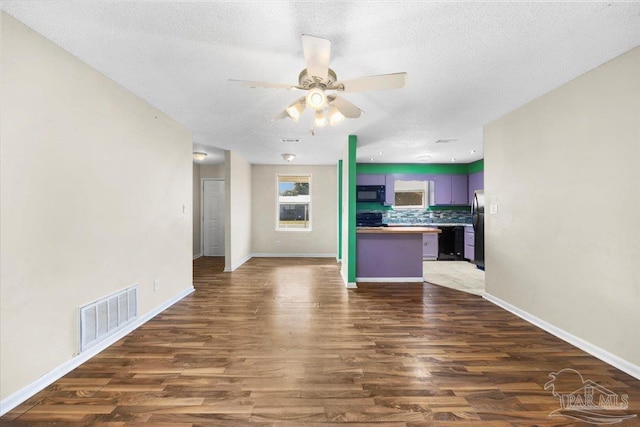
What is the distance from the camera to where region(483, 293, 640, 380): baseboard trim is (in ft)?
6.28

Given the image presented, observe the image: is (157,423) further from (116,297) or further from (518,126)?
(518,126)

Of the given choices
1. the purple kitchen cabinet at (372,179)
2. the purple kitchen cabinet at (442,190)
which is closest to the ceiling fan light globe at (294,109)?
the purple kitchen cabinet at (372,179)

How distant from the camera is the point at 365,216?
258 inches

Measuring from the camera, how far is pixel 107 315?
2314 millimetres

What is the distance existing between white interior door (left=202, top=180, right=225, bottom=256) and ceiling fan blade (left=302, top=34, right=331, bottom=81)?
5.71m

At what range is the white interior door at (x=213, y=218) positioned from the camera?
269 inches

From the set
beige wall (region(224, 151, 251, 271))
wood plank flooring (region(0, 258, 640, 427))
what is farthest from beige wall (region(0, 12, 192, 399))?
beige wall (region(224, 151, 251, 271))

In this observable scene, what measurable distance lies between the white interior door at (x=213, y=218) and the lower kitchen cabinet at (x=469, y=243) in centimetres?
610

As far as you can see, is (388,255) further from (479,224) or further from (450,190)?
(450,190)

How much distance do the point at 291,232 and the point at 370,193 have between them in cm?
227

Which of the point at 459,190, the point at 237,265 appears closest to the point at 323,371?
the point at 237,265

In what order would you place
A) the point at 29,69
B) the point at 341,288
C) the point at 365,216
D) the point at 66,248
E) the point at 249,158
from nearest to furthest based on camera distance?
the point at 29,69 < the point at 66,248 < the point at 341,288 < the point at 249,158 < the point at 365,216

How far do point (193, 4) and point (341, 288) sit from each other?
3673 millimetres

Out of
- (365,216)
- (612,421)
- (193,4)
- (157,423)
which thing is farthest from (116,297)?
(365,216)
